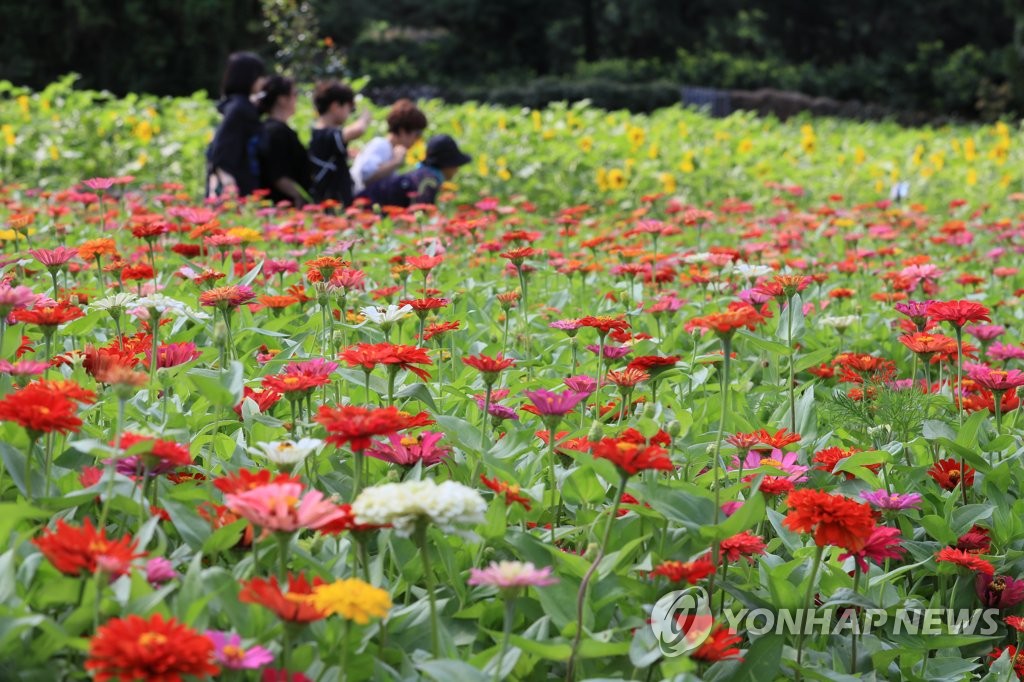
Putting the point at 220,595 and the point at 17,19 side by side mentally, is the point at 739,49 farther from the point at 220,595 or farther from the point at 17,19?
the point at 220,595

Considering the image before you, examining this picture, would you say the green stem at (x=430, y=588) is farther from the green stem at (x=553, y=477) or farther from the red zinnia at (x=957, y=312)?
the red zinnia at (x=957, y=312)

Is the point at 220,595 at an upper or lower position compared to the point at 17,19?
lower

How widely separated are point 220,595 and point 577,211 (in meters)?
2.78

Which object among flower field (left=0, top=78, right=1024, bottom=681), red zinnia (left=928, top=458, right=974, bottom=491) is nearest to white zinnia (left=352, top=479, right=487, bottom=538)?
flower field (left=0, top=78, right=1024, bottom=681)

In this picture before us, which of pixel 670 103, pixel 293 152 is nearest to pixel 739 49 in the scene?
pixel 670 103

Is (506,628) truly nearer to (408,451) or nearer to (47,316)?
(408,451)

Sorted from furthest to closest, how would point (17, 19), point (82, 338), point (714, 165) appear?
1. point (17, 19)
2. point (714, 165)
3. point (82, 338)

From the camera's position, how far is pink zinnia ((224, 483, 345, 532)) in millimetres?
934

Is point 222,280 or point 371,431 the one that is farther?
point 222,280

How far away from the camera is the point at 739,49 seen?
81.8 feet

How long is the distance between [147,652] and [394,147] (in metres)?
5.17

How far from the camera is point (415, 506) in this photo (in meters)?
0.98

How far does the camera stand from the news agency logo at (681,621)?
108 cm

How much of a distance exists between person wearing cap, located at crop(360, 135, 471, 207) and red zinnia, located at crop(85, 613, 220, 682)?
14.1 ft
